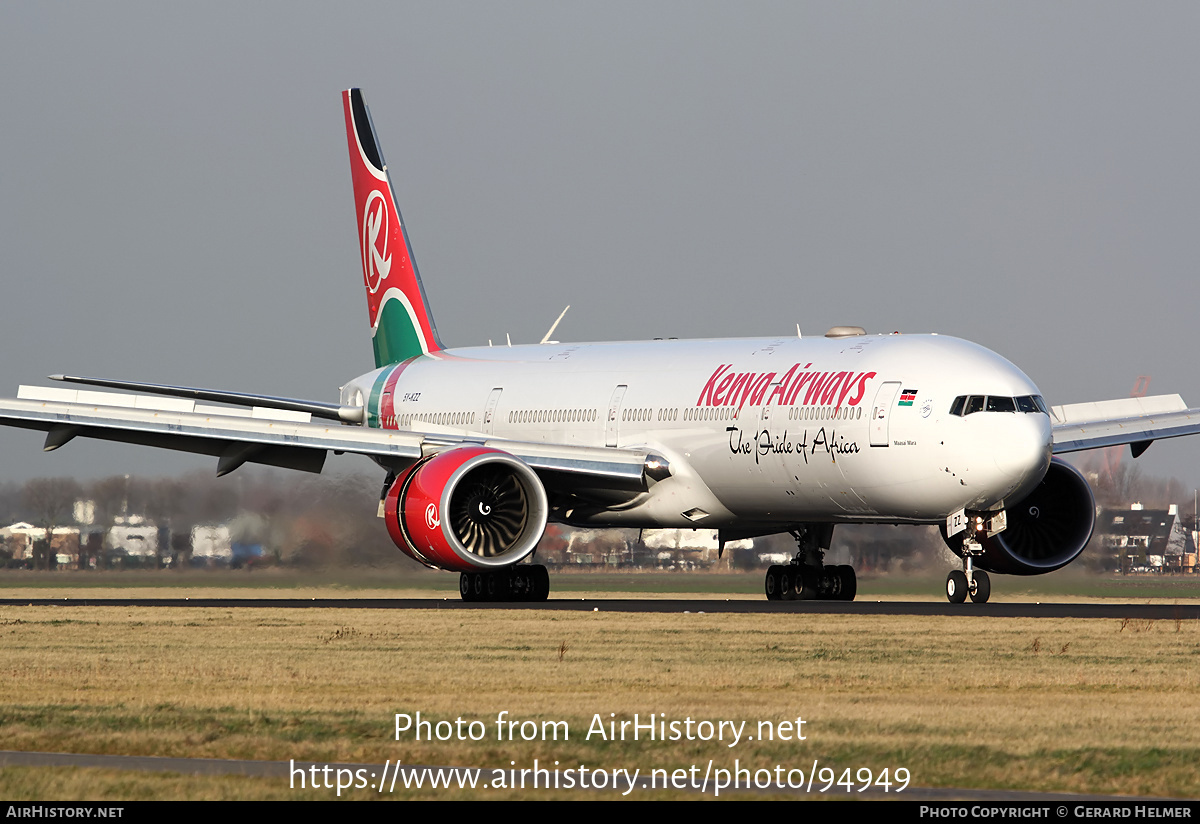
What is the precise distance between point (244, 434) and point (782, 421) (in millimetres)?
8201

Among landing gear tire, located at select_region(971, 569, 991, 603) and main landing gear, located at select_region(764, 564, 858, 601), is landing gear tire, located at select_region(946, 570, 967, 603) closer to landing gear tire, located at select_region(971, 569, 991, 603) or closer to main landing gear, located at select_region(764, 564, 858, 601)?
landing gear tire, located at select_region(971, 569, 991, 603)

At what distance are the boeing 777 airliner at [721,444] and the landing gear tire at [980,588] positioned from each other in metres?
0.03

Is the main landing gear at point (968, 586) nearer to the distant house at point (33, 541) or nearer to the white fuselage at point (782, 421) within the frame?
the white fuselage at point (782, 421)

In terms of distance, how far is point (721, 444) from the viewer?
98.2 feet

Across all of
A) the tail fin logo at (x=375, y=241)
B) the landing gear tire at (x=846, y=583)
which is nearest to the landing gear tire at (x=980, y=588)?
the landing gear tire at (x=846, y=583)

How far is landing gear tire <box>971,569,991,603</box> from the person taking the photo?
27.7m

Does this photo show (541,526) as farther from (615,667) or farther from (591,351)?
(615,667)

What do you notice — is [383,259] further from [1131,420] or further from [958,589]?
[958,589]

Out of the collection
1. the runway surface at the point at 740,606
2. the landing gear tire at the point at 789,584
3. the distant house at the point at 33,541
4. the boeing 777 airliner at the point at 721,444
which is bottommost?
the runway surface at the point at 740,606

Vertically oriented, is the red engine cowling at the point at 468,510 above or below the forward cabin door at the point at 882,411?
below

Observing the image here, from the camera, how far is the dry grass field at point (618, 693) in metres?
11.4
